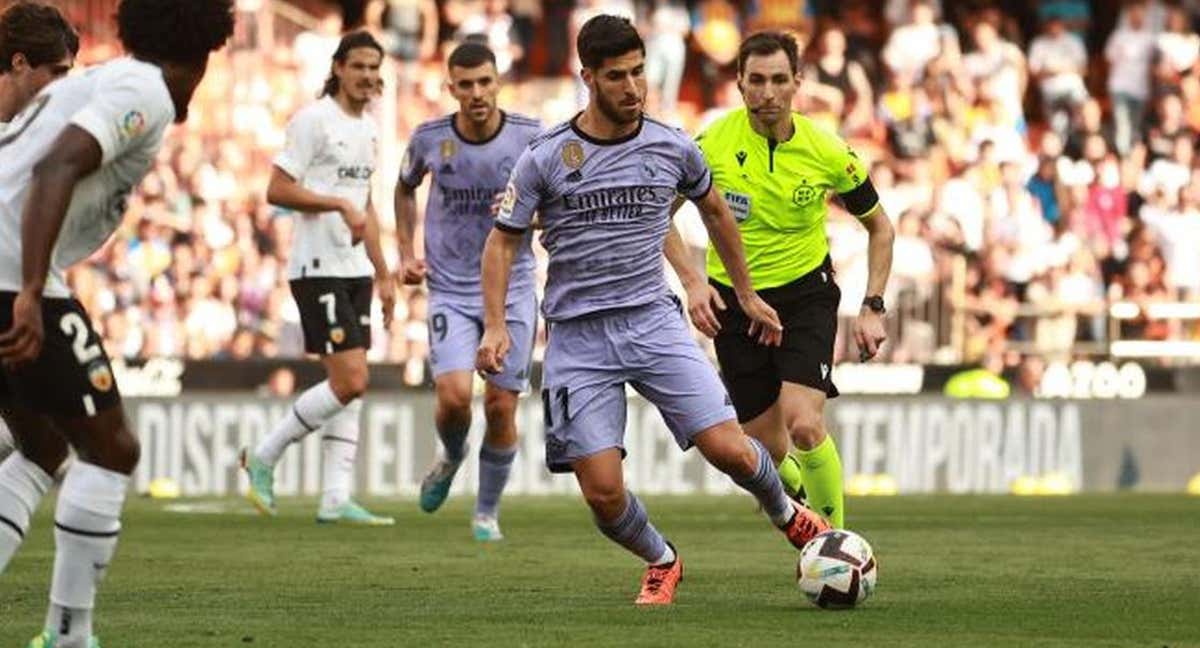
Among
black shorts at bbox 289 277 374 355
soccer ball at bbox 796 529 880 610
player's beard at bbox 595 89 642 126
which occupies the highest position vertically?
player's beard at bbox 595 89 642 126

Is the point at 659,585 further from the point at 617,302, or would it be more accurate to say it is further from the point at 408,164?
the point at 408,164

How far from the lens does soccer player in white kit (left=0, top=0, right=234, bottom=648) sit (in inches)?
309

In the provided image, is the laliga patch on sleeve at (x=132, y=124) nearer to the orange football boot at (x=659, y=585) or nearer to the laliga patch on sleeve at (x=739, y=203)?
the orange football boot at (x=659, y=585)

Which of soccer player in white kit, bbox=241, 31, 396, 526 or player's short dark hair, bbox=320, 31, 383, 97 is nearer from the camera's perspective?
player's short dark hair, bbox=320, 31, 383, 97

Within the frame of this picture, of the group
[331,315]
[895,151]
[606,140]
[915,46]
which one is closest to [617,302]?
[606,140]

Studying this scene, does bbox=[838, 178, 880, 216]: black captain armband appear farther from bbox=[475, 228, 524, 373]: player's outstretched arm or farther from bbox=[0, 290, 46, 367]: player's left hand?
bbox=[0, 290, 46, 367]: player's left hand

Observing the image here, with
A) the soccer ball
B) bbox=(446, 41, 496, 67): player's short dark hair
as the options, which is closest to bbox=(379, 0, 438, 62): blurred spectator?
bbox=(446, 41, 496, 67): player's short dark hair

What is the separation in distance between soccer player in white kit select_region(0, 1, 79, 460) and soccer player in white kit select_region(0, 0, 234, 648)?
71.2 inches

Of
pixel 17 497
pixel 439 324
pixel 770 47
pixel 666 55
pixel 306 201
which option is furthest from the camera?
pixel 666 55

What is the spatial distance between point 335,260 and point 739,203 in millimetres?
4563

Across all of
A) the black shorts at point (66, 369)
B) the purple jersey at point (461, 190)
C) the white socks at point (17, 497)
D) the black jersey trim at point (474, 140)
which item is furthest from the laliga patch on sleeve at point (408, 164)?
the black shorts at point (66, 369)

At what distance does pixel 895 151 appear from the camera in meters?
29.6

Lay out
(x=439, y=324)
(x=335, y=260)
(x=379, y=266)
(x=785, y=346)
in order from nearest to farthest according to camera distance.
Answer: (x=785, y=346) → (x=439, y=324) → (x=379, y=266) → (x=335, y=260)

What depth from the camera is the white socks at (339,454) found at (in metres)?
16.8
